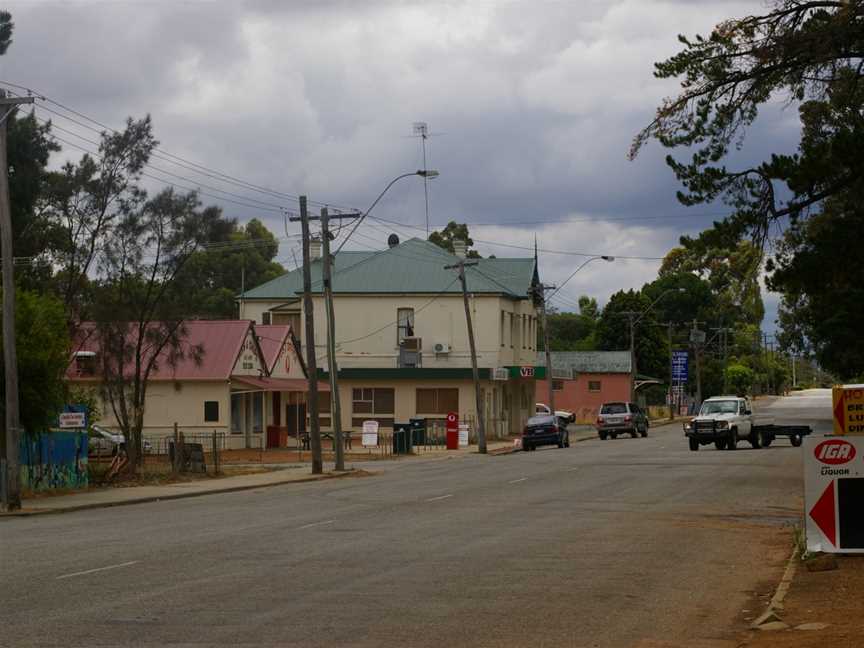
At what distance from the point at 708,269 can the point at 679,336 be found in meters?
7.39

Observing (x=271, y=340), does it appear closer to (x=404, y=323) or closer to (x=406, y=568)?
(x=404, y=323)

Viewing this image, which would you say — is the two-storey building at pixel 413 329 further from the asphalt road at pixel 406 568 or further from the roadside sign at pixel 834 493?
the roadside sign at pixel 834 493

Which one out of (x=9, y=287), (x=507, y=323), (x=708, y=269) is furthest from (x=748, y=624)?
(x=708, y=269)

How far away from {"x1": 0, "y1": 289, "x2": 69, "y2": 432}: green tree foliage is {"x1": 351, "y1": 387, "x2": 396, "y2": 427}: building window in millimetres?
40160

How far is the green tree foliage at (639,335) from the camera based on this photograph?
119 meters

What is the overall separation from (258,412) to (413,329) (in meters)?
14.2

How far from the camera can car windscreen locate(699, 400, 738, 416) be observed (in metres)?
51.0

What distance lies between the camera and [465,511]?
79.5 feet

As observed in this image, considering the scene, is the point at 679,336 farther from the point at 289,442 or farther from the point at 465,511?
the point at 465,511

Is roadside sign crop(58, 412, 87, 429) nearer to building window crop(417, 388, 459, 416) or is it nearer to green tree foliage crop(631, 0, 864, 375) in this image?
green tree foliage crop(631, 0, 864, 375)

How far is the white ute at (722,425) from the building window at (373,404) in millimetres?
22972

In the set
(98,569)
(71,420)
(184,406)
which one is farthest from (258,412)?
(98,569)

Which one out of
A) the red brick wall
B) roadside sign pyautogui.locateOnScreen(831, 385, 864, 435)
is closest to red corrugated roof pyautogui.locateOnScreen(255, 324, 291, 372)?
the red brick wall

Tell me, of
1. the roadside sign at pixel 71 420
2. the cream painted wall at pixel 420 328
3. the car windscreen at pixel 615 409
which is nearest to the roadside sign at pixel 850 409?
the roadside sign at pixel 71 420
